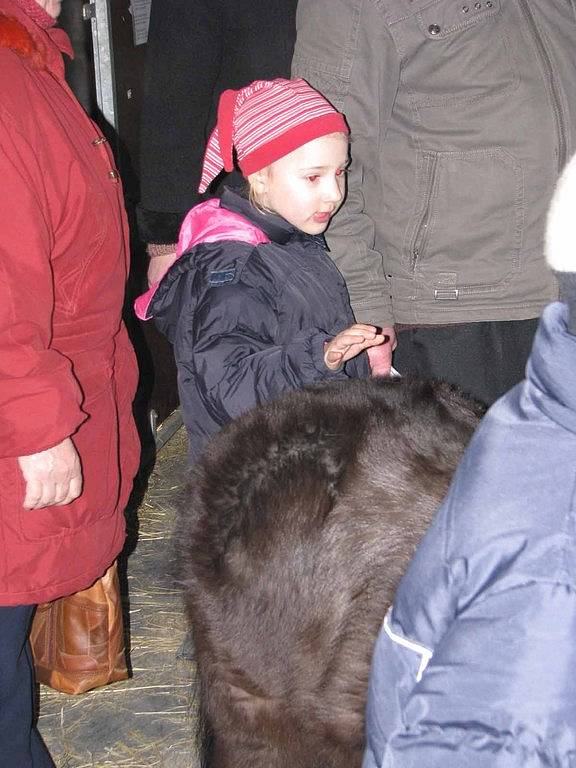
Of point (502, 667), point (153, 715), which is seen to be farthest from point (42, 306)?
point (153, 715)

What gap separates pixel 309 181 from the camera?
7.00 feet

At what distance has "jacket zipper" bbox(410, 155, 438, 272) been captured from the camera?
2123 millimetres

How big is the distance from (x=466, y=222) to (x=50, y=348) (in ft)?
3.20

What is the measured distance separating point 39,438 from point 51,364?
131 millimetres

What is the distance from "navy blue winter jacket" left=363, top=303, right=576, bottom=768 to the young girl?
911 mm

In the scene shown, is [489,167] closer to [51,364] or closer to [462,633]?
[51,364]

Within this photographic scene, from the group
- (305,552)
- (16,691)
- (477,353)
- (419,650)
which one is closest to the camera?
(419,650)

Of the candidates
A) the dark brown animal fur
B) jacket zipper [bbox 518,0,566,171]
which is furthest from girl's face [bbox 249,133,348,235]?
the dark brown animal fur

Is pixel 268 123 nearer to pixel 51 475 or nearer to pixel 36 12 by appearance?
pixel 36 12

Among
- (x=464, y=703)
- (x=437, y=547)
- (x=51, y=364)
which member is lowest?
(x=51, y=364)

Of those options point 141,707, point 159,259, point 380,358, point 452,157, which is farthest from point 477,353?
point 141,707

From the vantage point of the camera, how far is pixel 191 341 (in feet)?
6.55

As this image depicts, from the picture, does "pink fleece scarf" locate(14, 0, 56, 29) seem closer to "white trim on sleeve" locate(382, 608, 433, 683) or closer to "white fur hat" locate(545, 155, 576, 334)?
"white fur hat" locate(545, 155, 576, 334)

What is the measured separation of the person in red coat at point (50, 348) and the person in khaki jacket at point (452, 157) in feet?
1.89
